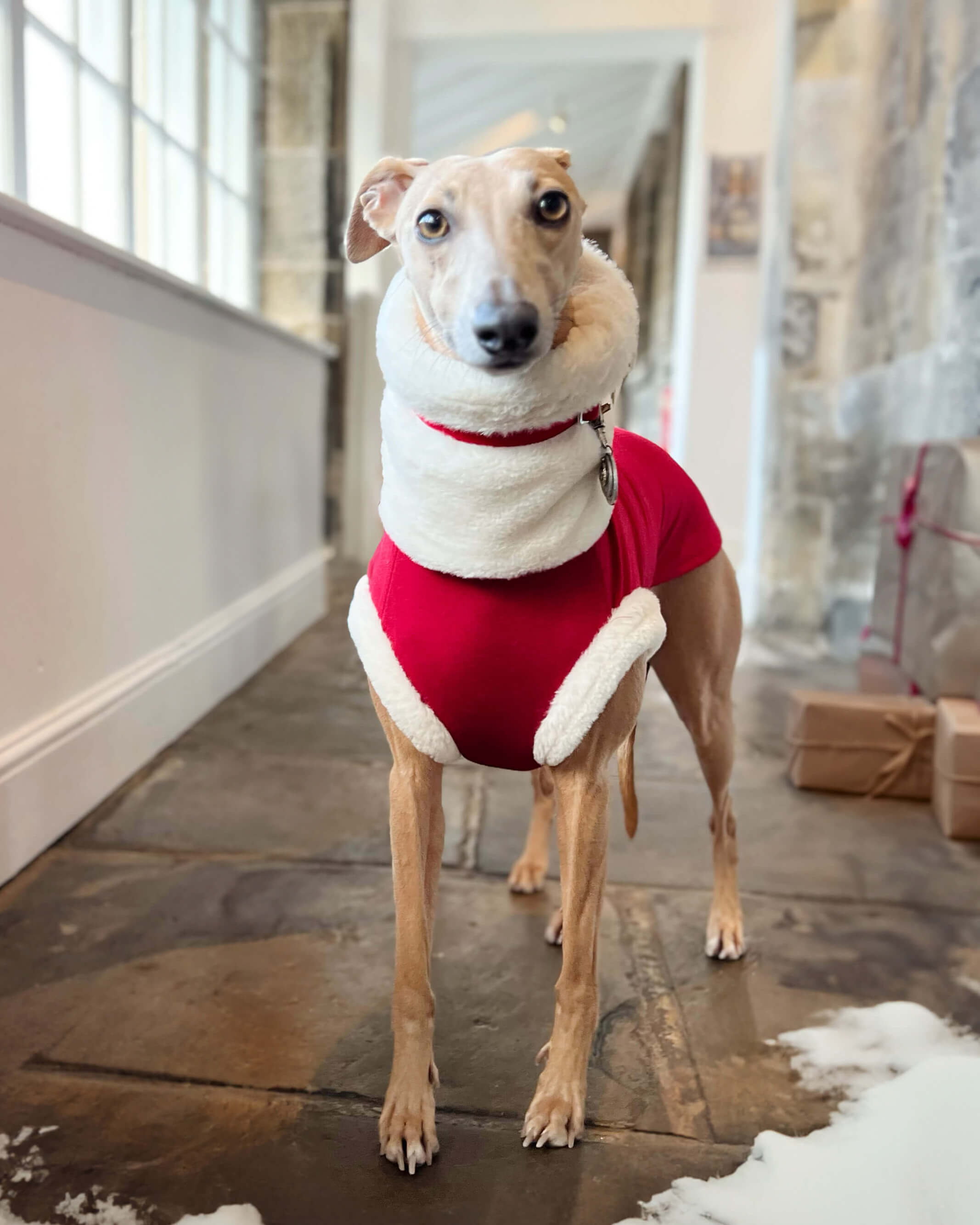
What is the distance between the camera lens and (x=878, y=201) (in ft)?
12.2

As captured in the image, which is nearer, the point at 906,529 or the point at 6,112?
the point at 6,112

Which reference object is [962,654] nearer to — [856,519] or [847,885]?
[847,885]

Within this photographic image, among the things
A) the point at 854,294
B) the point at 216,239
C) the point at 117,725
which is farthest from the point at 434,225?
the point at 216,239

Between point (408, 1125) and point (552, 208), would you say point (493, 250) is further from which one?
point (408, 1125)

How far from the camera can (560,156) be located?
1065mm

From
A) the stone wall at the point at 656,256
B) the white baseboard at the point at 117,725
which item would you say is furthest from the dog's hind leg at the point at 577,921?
the stone wall at the point at 656,256

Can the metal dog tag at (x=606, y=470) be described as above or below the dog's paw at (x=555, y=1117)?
above

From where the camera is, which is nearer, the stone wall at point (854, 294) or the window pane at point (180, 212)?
the stone wall at point (854, 294)

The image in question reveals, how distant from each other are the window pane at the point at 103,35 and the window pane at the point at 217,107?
47.8 inches

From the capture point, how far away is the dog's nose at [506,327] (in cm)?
89

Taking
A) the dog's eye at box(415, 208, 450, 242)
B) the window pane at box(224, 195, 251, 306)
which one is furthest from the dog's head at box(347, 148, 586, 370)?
the window pane at box(224, 195, 251, 306)

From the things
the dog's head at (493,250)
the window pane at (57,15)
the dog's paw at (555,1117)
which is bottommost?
the dog's paw at (555,1117)

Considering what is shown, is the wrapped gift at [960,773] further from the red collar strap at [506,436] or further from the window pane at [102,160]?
the window pane at [102,160]

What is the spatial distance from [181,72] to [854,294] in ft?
8.68
